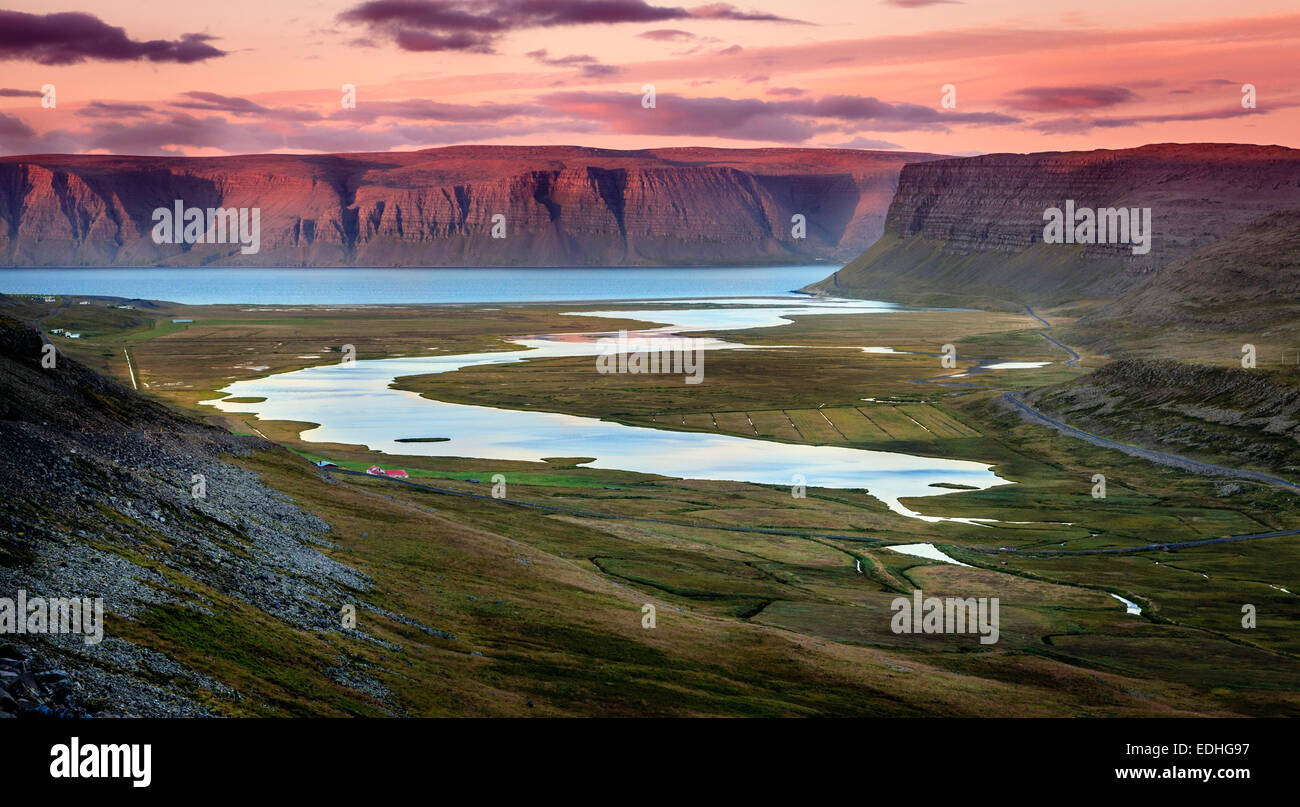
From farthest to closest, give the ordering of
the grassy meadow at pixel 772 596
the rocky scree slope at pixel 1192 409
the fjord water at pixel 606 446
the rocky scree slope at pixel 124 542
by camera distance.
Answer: the rocky scree slope at pixel 1192 409 < the fjord water at pixel 606 446 < the grassy meadow at pixel 772 596 < the rocky scree slope at pixel 124 542

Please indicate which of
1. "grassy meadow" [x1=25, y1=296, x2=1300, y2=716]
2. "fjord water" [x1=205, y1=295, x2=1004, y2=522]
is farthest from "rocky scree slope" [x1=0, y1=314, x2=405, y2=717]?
"fjord water" [x1=205, y1=295, x2=1004, y2=522]

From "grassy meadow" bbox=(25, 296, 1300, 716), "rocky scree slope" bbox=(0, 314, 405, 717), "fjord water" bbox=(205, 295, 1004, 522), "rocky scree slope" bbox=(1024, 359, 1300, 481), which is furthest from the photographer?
"rocky scree slope" bbox=(1024, 359, 1300, 481)

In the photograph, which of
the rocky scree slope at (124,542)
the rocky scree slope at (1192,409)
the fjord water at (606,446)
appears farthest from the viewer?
the rocky scree slope at (1192,409)

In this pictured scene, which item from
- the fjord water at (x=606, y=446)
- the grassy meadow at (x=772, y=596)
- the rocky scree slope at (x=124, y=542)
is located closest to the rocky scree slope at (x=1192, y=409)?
the grassy meadow at (x=772, y=596)

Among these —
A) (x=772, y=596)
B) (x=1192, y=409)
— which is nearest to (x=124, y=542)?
(x=772, y=596)

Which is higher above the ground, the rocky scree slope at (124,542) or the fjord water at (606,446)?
the rocky scree slope at (124,542)

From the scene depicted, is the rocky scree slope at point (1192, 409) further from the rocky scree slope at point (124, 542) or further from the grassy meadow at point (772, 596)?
the rocky scree slope at point (124, 542)

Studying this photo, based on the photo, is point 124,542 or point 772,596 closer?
point 124,542

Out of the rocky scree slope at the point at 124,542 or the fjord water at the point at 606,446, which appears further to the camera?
the fjord water at the point at 606,446

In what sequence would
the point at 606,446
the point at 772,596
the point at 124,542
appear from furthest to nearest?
the point at 606,446 → the point at 772,596 → the point at 124,542

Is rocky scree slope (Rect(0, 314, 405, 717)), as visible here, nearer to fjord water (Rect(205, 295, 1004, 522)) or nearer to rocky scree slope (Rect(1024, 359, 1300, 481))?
fjord water (Rect(205, 295, 1004, 522))

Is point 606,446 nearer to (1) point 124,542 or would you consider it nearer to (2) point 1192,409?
(2) point 1192,409
